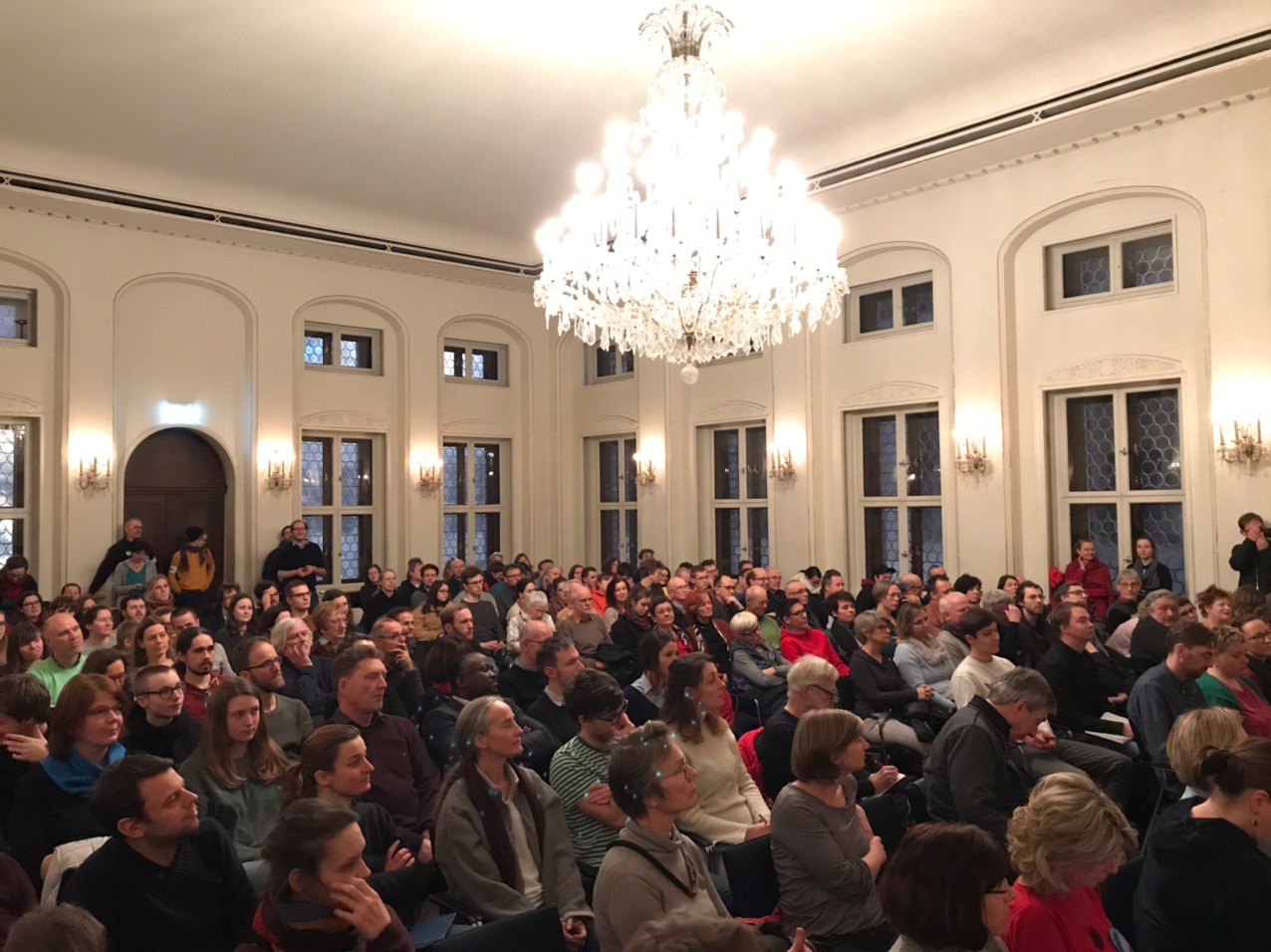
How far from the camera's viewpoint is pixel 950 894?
2193 mm

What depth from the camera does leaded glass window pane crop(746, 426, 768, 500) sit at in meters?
12.8

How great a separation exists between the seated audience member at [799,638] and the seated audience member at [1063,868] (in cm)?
457

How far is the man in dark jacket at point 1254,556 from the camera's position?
26.3 feet

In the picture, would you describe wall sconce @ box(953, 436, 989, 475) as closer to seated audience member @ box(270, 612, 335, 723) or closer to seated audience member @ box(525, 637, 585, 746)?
seated audience member @ box(525, 637, 585, 746)

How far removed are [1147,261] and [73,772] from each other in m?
9.56

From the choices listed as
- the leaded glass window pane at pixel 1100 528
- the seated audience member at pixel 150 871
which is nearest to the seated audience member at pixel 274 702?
the seated audience member at pixel 150 871

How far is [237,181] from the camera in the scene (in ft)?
37.9

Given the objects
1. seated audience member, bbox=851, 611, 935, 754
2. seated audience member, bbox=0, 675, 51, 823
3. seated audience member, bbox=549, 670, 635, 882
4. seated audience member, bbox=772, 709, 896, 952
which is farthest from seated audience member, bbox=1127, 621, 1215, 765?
seated audience member, bbox=0, 675, 51, 823

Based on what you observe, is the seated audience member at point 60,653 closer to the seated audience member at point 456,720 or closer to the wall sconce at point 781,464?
the seated audience member at point 456,720

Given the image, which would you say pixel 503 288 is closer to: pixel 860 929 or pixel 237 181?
pixel 237 181

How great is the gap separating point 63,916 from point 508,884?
62.1 inches

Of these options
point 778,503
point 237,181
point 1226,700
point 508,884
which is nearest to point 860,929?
point 508,884

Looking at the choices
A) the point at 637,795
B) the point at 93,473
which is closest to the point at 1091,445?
the point at 637,795

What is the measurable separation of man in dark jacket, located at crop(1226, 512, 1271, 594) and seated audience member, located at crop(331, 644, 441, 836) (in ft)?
22.5
